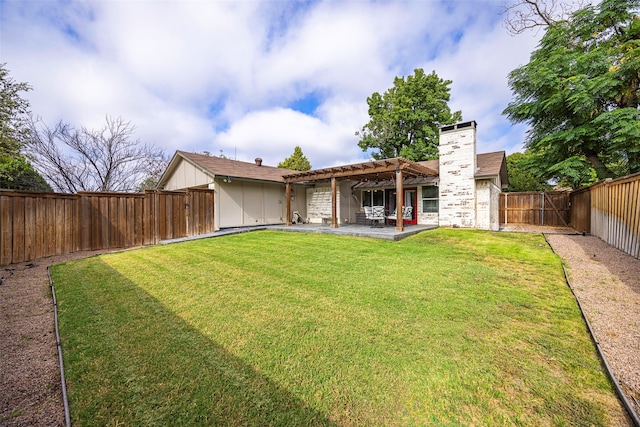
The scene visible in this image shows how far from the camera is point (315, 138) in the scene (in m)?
26.9

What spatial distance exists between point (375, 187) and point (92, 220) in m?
11.8

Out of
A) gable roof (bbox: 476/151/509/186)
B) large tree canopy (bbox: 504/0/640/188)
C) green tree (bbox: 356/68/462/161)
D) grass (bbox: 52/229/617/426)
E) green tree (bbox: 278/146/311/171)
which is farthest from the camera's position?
green tree (bbox: 278/146/311/171)

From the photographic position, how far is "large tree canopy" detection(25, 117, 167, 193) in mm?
12281

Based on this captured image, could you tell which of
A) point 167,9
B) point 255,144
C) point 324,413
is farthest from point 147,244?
point 255,144

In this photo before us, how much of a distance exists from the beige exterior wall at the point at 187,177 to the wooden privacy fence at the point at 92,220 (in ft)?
4.43

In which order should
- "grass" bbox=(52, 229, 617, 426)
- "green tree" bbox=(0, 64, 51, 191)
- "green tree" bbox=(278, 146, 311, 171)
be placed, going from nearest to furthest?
1. "grass" bbox=(52, 229, 617, 426)
2. "green tree" bbox=(0, 64, 51, 191)
3. "green tree" bbox=(278, 146, 311, 171)

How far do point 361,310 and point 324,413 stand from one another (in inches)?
65.7

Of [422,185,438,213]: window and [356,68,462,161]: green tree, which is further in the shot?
[356,68,462,161]: green tree

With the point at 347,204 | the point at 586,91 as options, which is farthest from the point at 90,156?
the point at 586,91

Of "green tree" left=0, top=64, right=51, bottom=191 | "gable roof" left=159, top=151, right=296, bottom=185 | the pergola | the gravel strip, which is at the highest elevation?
"green tree" left=0, top=64, right=51, bottom=191

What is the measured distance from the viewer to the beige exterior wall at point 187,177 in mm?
12155

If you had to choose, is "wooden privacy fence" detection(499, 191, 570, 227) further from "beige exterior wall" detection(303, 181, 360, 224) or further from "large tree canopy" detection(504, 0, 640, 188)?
"beige exterior wall" detection(303, 181, 360, 224)

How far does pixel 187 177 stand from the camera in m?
13.1

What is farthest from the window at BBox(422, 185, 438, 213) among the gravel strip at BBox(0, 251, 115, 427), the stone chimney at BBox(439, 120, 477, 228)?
the gravel strip at BBox(0, 251, 115, 427)
